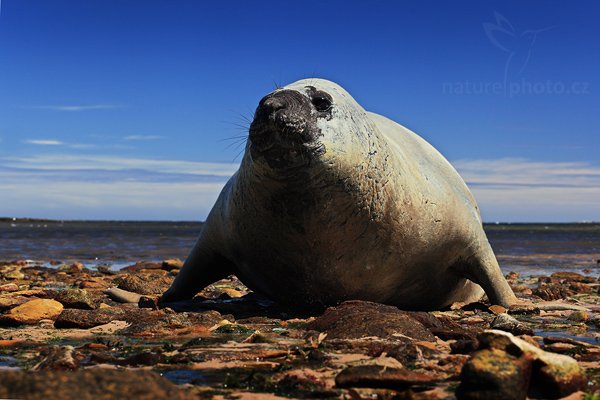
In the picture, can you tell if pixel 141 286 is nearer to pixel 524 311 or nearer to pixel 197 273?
pixel 197 273

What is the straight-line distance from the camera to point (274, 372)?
3.62 metres

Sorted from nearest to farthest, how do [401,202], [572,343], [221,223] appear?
[572,343] → [401,202] → [221,223]

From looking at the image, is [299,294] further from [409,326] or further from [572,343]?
[572,343]

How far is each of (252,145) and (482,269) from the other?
2.97 m

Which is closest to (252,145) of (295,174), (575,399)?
(295,174)

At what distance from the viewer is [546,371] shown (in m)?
3.22

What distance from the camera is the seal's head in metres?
5.04

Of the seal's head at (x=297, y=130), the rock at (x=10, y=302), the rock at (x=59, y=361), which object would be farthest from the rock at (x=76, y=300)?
the rock at (x=59, y=361)

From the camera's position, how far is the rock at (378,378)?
129 inches

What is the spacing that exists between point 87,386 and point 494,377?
1.62 m

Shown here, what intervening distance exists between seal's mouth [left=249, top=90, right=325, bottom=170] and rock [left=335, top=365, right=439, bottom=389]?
2.03 m

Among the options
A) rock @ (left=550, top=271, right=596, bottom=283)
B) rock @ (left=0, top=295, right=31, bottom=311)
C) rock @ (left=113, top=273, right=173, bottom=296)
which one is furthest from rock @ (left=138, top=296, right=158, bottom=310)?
rock @ (left=550, top=271, right=596, bottom=283)

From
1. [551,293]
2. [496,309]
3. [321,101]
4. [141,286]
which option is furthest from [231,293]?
[321,101]

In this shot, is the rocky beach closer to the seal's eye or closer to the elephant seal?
the elephant seal
